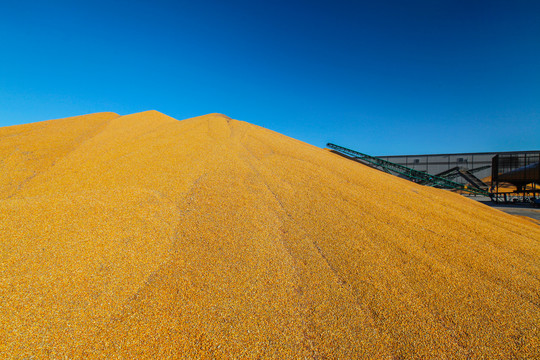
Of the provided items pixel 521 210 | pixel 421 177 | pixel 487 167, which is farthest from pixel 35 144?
pixel 487 167

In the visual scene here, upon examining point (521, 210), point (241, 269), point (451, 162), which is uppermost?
point (451, 162)

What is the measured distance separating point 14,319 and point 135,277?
34.0 inches

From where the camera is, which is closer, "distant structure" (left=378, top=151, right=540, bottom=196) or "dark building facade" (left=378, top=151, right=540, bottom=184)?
"distant structure" (left=378, top=151, right=540, bottom=196)

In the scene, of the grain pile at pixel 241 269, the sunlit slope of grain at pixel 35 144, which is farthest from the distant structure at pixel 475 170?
the sunlit slope of grain at pixel 35 144

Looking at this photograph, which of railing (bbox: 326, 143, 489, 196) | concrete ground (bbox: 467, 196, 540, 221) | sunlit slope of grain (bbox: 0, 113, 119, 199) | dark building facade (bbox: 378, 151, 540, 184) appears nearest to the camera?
sunlit slope of grain (bbox: 0, 113, 119, 199)

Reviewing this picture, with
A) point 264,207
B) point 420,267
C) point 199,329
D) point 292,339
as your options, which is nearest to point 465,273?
point 420,267

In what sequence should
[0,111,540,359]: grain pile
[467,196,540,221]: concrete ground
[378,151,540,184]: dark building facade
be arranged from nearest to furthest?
[0,111,540,359]: grain pile, [467,196,540,221]: concrete ground, [378,151,540,184]: dark building facade

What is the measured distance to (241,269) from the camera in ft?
8.40

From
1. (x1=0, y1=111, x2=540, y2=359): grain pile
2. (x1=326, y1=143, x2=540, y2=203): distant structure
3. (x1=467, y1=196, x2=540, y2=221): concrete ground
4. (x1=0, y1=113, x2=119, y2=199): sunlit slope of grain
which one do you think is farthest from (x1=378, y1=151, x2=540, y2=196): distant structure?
(x1=0, y1=113, x2=119, y2=199): sunlit slope of grain

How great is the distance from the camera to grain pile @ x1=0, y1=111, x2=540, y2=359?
185cm

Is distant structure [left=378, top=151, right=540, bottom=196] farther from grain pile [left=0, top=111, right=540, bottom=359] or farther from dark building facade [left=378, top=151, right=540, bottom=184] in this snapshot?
grain pile [left=0, top=111, right=540, bottom=359]

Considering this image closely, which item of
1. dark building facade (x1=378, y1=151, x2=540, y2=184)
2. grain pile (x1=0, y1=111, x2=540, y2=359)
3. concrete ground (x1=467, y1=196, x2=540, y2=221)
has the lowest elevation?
concrete ground (x1=467, y1=196, x2=540, y2=221)

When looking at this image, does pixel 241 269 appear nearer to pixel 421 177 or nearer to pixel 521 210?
pixel 421 177

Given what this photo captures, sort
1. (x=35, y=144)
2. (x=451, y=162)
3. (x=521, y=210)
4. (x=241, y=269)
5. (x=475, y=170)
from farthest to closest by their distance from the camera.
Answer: (x=451, y=162) < (x=475, y=170) < (x=521, y=210) < (x=35, y=144) < (x=241, y=269)
